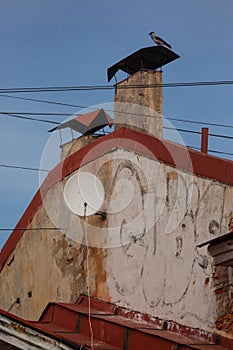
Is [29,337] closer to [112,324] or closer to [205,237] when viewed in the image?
[112,324]

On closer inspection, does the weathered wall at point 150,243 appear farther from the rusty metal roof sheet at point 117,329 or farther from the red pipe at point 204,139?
the red pipe at point 204,139

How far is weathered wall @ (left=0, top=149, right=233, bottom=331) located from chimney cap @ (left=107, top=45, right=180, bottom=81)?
3.63 metres

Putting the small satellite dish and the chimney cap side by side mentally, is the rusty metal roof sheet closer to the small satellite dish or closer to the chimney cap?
the small satellite dish

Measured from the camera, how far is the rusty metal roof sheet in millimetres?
12359

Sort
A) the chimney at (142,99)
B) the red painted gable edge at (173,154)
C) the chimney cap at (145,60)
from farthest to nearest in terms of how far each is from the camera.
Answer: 1. the chimney cap at (145,60)
2. the chimney at (142,99)
3. the red painted gable edge at (173,154)

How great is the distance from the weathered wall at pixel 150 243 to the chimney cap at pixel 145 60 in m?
3.63

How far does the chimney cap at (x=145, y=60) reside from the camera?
18.2m

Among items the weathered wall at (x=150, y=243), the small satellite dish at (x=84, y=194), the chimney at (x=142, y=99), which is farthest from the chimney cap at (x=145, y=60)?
the weathered wall at (x=150, y=243)

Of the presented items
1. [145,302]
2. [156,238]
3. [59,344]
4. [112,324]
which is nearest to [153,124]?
[156,238]

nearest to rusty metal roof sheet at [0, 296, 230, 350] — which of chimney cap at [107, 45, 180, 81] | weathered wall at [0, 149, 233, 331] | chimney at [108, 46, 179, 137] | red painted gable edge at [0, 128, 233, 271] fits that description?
weathered wall at [0, 149, 233, 331]

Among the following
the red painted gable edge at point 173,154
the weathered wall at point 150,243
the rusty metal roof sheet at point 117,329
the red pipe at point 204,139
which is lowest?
the rusty metal roof sheet at point 117,329

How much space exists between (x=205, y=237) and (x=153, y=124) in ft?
10.6

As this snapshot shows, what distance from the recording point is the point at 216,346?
13.2 meters

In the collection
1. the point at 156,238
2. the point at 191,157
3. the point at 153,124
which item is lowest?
the point at 156,238
